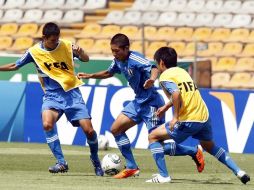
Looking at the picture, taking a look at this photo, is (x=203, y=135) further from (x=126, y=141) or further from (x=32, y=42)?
(x=32, y=42)

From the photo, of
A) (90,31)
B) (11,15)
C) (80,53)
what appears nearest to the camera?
(80,53)

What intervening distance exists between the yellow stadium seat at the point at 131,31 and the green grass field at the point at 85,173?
822cm

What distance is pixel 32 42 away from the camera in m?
30.3

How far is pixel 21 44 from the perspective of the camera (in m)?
30.5

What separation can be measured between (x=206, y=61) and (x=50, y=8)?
9.21 m

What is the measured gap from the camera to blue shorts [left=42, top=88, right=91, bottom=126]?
1448 cm

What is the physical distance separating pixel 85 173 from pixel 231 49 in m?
13.3

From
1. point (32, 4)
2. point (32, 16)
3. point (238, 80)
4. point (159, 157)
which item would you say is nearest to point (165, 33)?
point (238, 80)

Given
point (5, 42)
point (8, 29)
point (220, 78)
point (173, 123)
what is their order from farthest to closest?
point (8, 29), point (5, 42), point (220, 78), point (173, 123)

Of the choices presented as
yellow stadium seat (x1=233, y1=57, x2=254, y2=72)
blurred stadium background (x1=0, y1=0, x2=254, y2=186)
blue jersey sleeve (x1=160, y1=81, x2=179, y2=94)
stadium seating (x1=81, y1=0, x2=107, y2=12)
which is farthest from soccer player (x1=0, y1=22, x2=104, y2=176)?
stadium seating (x1=81, y1=0, x2=107, y2=12)

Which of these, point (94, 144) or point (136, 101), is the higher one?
point (136, 101)

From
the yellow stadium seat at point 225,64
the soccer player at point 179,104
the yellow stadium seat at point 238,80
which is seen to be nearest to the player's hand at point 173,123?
the soccer player at point 179,104

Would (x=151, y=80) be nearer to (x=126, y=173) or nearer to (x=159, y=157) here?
(x=159, y=157)

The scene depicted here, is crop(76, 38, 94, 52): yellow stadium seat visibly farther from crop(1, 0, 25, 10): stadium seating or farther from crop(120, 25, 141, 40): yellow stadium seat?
crop(1, 0, 25, 10): stadium seating
